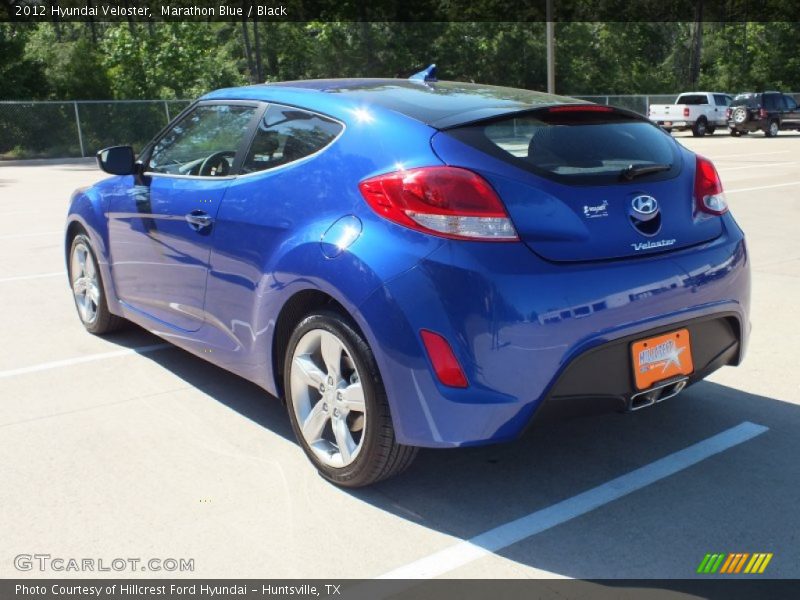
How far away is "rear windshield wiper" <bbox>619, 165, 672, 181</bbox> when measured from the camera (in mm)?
3543

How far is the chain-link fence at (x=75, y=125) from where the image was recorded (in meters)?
28.3

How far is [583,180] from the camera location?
135 inches

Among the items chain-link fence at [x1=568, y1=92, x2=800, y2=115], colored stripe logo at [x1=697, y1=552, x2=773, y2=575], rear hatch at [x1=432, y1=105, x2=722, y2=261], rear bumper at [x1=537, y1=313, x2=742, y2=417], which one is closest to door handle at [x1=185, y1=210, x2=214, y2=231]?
rear hatch at [x1=432, y1=105, x2=722, y2=261]

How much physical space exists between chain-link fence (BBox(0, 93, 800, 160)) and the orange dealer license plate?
27.1 metres

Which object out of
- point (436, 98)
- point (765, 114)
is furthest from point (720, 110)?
point (436, 98)

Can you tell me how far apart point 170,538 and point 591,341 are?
1.70m

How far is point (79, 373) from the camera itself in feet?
17.3

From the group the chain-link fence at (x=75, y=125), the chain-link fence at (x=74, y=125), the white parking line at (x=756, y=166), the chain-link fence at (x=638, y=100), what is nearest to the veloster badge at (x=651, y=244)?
the white parking line at (x=756, y=166)

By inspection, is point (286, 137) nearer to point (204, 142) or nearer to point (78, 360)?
point (204, 142)

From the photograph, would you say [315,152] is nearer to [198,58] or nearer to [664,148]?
[664,148]

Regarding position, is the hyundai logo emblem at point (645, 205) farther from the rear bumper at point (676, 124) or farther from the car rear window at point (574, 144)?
the rear bumper at point (676, 124)

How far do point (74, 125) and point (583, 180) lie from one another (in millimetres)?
28691

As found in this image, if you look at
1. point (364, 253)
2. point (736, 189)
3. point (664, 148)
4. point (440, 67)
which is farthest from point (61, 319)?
point (440, 67)

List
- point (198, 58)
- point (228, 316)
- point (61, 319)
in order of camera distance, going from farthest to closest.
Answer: point (198, 58) → point (61, 319) → point (228, 316)
